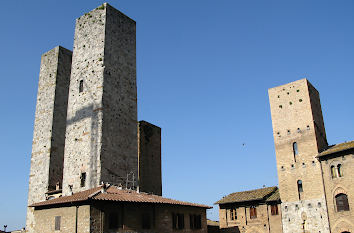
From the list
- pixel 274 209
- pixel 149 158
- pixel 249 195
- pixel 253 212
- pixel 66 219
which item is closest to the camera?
pixel 66 219

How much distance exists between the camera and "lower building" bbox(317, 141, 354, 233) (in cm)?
2498

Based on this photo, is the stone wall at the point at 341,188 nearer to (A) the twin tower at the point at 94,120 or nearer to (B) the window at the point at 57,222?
(A) the twin tower at the point at 94,120

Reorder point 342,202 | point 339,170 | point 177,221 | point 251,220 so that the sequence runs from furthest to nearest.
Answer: point 251,220, point 339,170, point 342,202, point 177,221

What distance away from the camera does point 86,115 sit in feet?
88.5

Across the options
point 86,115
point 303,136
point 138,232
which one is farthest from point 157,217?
point 303,136

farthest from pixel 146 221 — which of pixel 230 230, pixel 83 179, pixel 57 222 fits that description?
pixel 230 230

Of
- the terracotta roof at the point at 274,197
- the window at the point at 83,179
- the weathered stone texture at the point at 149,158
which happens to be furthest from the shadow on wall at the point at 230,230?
the window at the point at 83,179

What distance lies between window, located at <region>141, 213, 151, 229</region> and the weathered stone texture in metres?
9.16

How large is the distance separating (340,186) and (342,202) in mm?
1109

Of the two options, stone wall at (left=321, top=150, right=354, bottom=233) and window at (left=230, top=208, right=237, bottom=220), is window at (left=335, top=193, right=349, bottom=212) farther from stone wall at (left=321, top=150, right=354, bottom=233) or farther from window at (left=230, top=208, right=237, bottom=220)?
window at (left=230, top=208, right=237, bottom=220)

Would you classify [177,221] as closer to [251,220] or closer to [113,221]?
[113,221]

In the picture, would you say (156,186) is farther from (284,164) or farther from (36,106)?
(36,106)

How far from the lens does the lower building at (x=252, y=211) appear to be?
2959 cm

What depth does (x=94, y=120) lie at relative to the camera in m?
26.3
